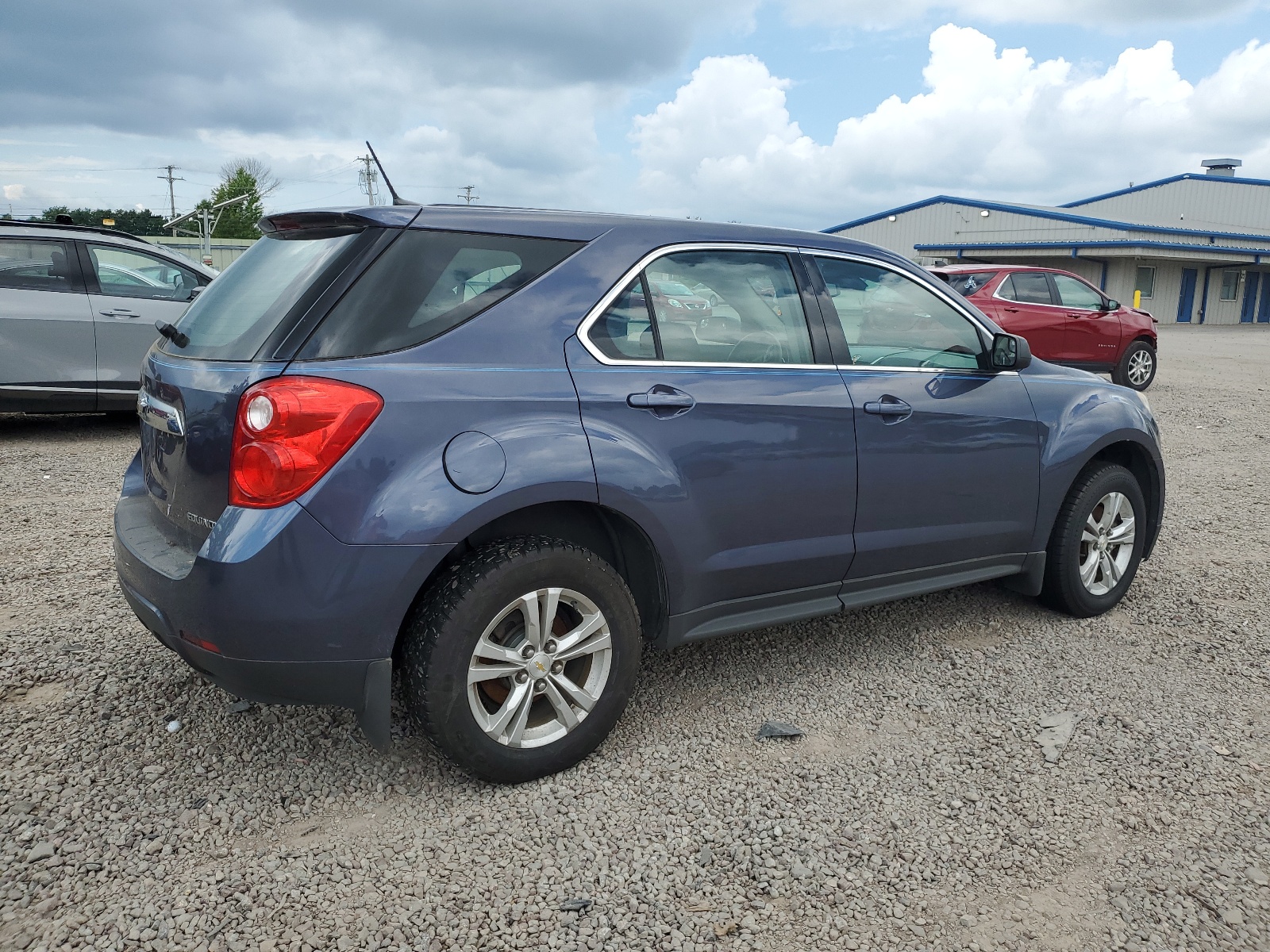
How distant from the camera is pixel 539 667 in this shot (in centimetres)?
291

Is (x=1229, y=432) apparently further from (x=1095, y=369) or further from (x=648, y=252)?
(x=648, y=252)

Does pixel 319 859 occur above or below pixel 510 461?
below

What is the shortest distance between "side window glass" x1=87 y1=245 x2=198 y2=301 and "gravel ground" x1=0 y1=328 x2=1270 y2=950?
15.4 feet

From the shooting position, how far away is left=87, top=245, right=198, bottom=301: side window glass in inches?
325

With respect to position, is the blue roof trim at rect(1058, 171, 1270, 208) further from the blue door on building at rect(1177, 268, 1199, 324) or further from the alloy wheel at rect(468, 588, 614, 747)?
the alloy wheel at rect(468, 588, 614, 747)

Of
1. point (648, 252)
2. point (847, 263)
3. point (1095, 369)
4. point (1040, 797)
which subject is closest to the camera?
point (1040, 797)

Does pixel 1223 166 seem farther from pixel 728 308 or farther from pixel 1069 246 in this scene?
pixel 728 308

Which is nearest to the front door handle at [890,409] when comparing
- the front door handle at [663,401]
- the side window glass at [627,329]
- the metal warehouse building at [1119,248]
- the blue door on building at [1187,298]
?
the front door handle at [663,401]

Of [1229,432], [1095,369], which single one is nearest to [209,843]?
[1229,432]

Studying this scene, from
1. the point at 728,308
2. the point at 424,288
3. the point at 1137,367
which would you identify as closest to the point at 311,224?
the point at 424,288

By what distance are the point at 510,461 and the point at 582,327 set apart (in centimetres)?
52

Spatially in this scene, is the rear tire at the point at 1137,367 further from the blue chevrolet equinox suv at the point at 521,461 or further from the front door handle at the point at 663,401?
the front door handle at the point at 663,401

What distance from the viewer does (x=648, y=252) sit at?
3.20m

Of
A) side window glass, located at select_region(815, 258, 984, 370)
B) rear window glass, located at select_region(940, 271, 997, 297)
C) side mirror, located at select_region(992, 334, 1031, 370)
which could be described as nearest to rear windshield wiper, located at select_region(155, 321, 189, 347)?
side window glass, located at select_region(815, 258, 984, 370)
